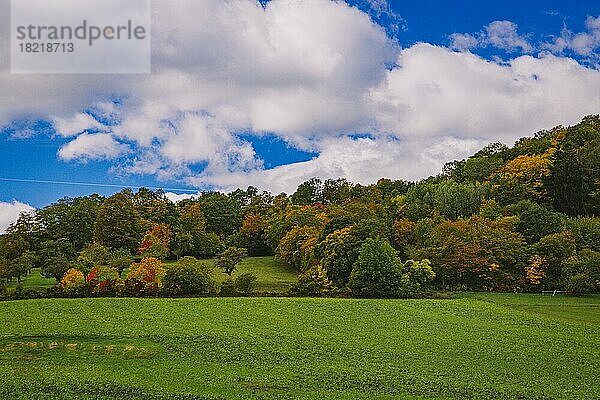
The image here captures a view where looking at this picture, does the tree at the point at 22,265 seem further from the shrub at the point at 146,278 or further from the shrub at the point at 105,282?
the shrub at the point at 146,278

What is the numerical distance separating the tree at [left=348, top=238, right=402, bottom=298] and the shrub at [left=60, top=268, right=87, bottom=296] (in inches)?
710

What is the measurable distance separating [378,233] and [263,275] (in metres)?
12.4

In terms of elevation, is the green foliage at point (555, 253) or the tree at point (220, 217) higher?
the tree at point (220, 217)

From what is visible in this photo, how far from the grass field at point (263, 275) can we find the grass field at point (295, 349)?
8.44 meters

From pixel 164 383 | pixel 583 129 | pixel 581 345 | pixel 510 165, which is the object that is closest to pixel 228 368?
pixel 164 383

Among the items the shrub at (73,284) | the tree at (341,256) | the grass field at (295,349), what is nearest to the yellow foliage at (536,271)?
the grass field at (295,349)

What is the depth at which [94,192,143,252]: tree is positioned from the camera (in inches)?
2248

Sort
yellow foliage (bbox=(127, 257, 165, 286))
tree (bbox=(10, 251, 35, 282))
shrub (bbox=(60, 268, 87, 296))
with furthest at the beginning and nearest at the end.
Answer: tree (bbox=(10, 251, 35, 282))
yellow foliage (bbox=(127, 257, 165, 286))
shrub (bbox=(60, 268, 87, 296))

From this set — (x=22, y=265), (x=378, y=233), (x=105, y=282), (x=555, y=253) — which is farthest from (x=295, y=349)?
(x=22, y=265)

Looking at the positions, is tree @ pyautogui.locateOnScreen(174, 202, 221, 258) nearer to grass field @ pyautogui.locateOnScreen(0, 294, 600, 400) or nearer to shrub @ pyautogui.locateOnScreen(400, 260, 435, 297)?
grass field @ pyautogui.locateOnScreen(0, 294, 600, 400)

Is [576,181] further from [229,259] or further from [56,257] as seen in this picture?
[56,257]

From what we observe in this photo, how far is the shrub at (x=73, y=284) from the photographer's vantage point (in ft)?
127

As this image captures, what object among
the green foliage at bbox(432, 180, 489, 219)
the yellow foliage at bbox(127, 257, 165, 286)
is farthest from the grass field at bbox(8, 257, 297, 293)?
the green foliage at bbox(432, 180, 489, 219)

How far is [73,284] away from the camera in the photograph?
39.1 metres
